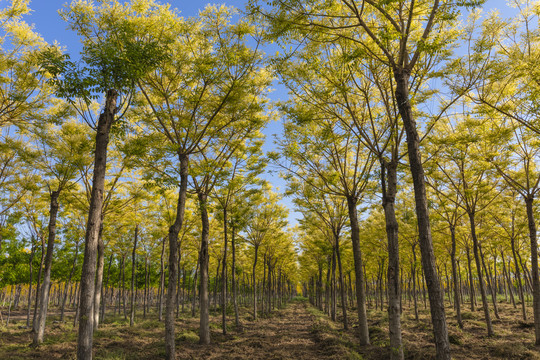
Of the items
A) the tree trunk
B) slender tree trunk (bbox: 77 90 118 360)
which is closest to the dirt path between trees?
slender tree trunk (bbox: 77 90 118 360)

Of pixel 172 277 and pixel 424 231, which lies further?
pixel 172 277

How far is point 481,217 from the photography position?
1856cm

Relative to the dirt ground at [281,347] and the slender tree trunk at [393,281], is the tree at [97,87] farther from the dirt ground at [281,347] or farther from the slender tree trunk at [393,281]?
the slender tree trunk at [393,281]

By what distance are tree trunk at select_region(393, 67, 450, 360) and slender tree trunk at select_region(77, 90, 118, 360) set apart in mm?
7302

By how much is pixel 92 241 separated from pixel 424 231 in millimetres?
7626

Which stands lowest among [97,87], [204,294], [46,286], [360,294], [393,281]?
[204,294]

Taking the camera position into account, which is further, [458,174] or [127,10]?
[458,174]

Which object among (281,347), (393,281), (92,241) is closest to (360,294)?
(281,347)

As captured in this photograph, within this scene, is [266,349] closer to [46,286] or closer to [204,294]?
[204,294]

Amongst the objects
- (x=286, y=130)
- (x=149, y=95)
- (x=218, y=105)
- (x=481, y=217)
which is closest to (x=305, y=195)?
(x=286, y=130)

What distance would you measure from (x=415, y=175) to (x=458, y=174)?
1205 centimetres

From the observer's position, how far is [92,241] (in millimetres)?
7441

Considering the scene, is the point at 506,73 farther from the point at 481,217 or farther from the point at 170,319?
the point at 170,319

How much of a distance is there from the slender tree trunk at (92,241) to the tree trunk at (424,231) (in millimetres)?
7302
